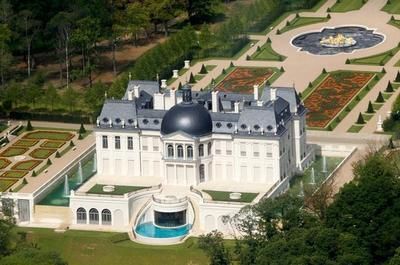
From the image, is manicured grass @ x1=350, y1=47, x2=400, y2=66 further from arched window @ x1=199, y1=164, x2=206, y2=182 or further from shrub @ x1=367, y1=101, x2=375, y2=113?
arched window @ x1=199, y1=164, x2=206, y2=182

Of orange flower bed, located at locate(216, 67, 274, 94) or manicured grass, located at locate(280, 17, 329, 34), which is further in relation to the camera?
manicured grass, located at locate(280, 17, 329, 34)

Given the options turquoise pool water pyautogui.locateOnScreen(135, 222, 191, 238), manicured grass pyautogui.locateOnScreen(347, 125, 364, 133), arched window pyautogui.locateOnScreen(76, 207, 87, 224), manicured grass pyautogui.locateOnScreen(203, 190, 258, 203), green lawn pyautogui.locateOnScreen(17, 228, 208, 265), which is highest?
manicured grass pyautogui.locateOnScreen(203, 190, 258, 203)

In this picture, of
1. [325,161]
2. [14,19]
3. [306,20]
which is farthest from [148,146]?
[306,20]

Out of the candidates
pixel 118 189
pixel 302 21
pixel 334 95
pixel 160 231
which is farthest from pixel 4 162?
pixel 302 21

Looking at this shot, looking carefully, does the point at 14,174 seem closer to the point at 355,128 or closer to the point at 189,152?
the point at 189,152

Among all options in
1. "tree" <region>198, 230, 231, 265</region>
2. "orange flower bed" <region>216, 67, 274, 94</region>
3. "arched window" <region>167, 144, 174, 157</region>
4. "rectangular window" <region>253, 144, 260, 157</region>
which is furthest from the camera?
"orange flower bed" <region>216, 67, 274, 94</region>

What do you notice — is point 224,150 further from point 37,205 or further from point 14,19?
point 14,19

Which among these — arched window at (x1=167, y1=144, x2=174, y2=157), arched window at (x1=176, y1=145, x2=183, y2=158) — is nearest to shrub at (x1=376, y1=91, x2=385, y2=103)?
arched window at (x1=176, y1=145, x2=183, y2=158)

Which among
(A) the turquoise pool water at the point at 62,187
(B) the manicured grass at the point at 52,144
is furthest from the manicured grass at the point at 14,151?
(A) the turquoise pool water at the point at 62,187
